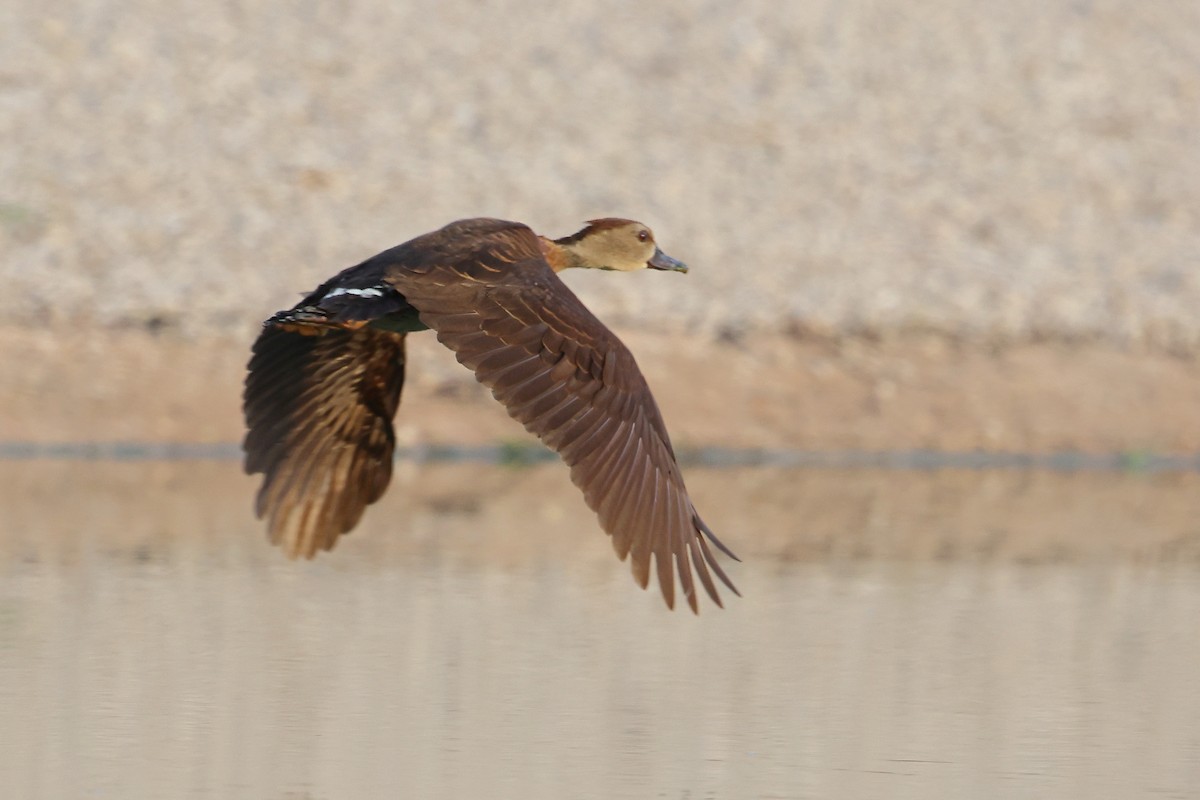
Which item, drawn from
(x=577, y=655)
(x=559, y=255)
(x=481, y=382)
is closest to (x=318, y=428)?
(x=559, y=255)

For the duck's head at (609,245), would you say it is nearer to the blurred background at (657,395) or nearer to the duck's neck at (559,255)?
the duck's neck at (559,255)

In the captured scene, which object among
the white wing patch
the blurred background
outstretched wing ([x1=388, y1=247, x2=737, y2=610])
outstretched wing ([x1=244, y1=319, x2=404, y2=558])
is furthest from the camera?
outstretched wing ([x1=244, y1=319, x2=404, y2=558])

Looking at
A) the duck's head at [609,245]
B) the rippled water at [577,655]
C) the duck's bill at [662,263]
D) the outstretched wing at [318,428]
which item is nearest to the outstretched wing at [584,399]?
the rippled water at [577,655]

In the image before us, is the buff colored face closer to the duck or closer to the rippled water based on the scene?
the duck

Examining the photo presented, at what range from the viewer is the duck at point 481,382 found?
25.7 ft

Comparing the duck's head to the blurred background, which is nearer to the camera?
the blurred background

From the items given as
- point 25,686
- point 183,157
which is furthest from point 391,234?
point 25,686

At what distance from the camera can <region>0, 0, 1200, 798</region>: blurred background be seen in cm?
897

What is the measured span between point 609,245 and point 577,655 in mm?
1704

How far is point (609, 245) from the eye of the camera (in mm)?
10391

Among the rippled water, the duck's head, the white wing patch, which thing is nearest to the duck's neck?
the duck's head

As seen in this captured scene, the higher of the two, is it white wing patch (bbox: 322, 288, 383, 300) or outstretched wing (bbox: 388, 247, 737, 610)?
white wing patch (bbox: 322, 288, 383, 300)

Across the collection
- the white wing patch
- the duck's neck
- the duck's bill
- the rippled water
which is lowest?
the rippled water

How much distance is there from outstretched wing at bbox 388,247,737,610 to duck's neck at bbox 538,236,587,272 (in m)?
1.64
